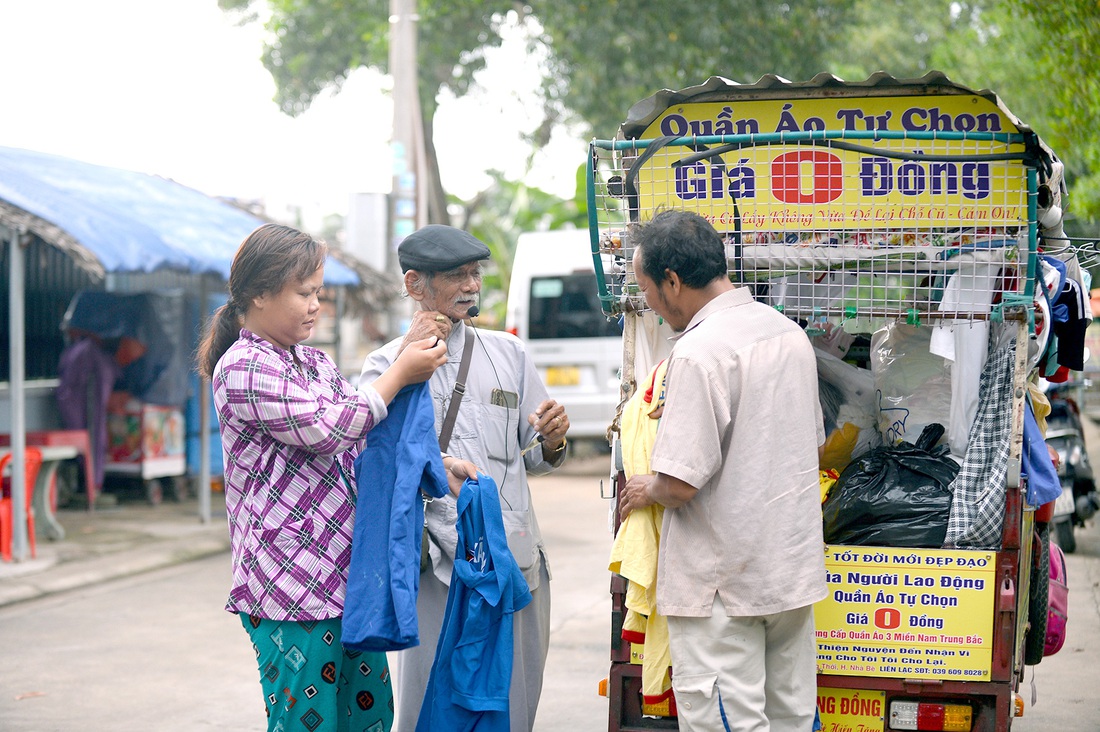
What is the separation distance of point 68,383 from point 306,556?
857 centimetres

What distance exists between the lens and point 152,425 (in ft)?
35.4

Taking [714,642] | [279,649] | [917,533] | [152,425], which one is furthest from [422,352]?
[152,425]

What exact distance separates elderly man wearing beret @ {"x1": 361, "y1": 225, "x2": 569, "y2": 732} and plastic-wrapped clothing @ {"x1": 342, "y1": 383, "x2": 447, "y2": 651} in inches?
10.1

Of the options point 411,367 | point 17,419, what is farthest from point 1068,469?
point 17,419

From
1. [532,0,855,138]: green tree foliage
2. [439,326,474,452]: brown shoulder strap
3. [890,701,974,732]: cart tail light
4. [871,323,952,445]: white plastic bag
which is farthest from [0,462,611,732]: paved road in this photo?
[532,0,855,138]: green tree foliage

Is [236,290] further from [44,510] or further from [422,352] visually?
[44,510]

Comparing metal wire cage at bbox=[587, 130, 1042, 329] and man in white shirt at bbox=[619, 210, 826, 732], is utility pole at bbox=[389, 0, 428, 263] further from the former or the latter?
man in white shirt at bbox=[619, 210, 826, 732]

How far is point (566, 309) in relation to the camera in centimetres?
1330

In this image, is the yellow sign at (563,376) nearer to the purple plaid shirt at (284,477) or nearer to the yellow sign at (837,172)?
the yellow sign at (837,172)

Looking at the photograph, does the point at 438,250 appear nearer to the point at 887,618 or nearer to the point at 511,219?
the point at 887,618

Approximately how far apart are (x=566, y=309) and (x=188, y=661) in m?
7.89

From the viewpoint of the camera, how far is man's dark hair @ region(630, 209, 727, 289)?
113 inches

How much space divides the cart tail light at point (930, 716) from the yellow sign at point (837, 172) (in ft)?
4.59

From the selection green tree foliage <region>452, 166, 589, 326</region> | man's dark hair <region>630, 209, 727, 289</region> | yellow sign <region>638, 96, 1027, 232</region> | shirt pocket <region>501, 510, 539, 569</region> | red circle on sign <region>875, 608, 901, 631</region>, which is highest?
green tree foliage <region>452, 166, 589, 326</region>
